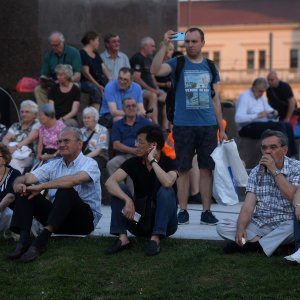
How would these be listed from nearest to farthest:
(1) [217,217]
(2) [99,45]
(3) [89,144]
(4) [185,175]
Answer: (4) [185,175] → (1) [217,217] → (3) [89,144] → (2) [99,45]

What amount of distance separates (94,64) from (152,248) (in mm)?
6502

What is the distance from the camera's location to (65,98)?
1320cm

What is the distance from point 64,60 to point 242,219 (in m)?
6.30

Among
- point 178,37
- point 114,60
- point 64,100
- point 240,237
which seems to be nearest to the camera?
point 240,237

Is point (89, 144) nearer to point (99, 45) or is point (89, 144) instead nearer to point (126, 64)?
point (126, 64)

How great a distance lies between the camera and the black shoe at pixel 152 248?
27.3 ft

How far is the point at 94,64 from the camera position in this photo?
1447 cm

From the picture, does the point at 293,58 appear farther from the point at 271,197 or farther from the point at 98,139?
the point at 271,197

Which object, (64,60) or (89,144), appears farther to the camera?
(64,60)

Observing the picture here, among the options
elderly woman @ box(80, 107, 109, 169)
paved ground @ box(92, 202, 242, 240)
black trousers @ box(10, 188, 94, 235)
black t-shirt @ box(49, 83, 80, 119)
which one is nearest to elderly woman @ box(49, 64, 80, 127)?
black t-shirt @ box(49, 83, 80, 119)

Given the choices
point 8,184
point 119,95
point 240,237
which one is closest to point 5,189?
point 8,184

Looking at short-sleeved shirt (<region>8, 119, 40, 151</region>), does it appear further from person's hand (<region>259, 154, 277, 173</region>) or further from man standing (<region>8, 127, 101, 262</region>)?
person's hand (<region>259, 154, 277, 173</region>)

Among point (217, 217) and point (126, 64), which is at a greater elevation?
point (126, 64)

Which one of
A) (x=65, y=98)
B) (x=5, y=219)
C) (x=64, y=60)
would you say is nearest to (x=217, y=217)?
(x=5, y=219)
